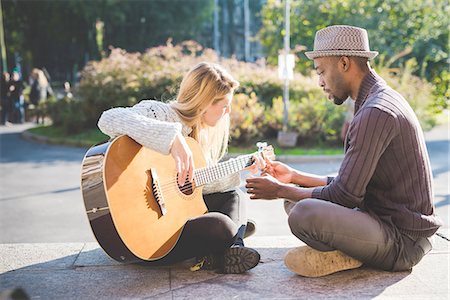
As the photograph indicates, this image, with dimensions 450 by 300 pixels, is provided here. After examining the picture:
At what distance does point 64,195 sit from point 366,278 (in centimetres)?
554

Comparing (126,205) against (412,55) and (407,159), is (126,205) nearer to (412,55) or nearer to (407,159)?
(407,159)

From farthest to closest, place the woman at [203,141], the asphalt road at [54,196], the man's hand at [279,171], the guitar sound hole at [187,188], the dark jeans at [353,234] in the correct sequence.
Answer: the asphalt road at [54,196] → the man's hand at [279,171] → the guitar sound hole at [187,188] → the woman at [203,141] → the dark jeans at [353,234]

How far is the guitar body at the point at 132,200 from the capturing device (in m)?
3.43

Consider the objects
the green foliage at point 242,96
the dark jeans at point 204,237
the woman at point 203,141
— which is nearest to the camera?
the woman at point 203,141

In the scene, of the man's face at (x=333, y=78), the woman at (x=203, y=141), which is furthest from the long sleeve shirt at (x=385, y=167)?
the woman at (x=203, y=141)

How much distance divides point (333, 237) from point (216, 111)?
1219 millimetres

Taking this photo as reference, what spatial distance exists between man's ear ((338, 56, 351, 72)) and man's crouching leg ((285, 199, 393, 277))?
0.82 metres

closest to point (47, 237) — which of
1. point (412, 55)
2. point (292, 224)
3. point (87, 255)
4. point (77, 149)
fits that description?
point (87, 255)

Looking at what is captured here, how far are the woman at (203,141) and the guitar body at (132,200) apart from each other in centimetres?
9

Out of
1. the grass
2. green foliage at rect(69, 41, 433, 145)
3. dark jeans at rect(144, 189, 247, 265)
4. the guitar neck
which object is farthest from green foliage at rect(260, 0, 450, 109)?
dark jeans at rect(144, 189, 247, 265)

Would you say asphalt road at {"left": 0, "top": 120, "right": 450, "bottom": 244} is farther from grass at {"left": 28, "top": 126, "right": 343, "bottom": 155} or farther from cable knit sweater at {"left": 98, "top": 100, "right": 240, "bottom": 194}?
cable knit sweater at {"left": 98, "top": 100, "right": 240, "bottom": 194}

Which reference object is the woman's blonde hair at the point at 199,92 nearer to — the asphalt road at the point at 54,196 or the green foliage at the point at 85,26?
the asphalt road at the point at 54,196

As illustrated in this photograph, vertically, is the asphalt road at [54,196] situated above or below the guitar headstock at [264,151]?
below

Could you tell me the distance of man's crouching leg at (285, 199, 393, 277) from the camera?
3467 mm
